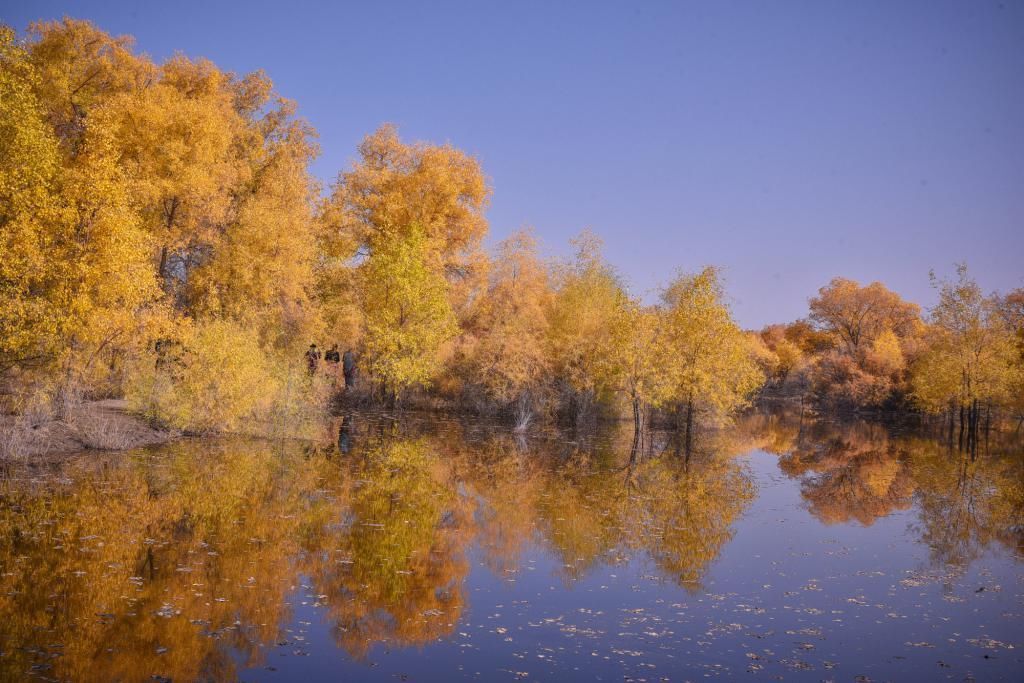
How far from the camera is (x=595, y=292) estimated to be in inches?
1655

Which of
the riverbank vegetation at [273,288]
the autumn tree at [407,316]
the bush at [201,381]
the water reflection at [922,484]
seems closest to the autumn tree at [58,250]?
the riverbank vegetation at [273,288]

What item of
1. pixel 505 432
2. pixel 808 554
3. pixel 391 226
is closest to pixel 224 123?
pixel 391 226

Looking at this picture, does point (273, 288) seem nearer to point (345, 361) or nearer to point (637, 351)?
point (345, 361)

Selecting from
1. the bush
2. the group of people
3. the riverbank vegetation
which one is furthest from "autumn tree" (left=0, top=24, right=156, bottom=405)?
the group of people

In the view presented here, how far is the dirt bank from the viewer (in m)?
18.8

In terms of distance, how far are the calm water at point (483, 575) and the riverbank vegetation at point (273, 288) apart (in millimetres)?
4460

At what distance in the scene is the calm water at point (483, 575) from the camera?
8906 millimetres

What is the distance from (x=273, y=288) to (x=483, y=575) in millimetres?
24742

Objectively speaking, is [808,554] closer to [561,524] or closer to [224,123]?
[561,524]

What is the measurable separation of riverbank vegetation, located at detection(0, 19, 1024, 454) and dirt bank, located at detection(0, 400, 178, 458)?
0.69 meters

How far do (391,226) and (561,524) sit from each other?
30.8 metres

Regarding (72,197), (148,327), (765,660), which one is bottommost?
(765,660)

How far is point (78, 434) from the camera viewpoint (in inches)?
834

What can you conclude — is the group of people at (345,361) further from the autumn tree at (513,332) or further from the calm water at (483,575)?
the calm water at (483,575)
